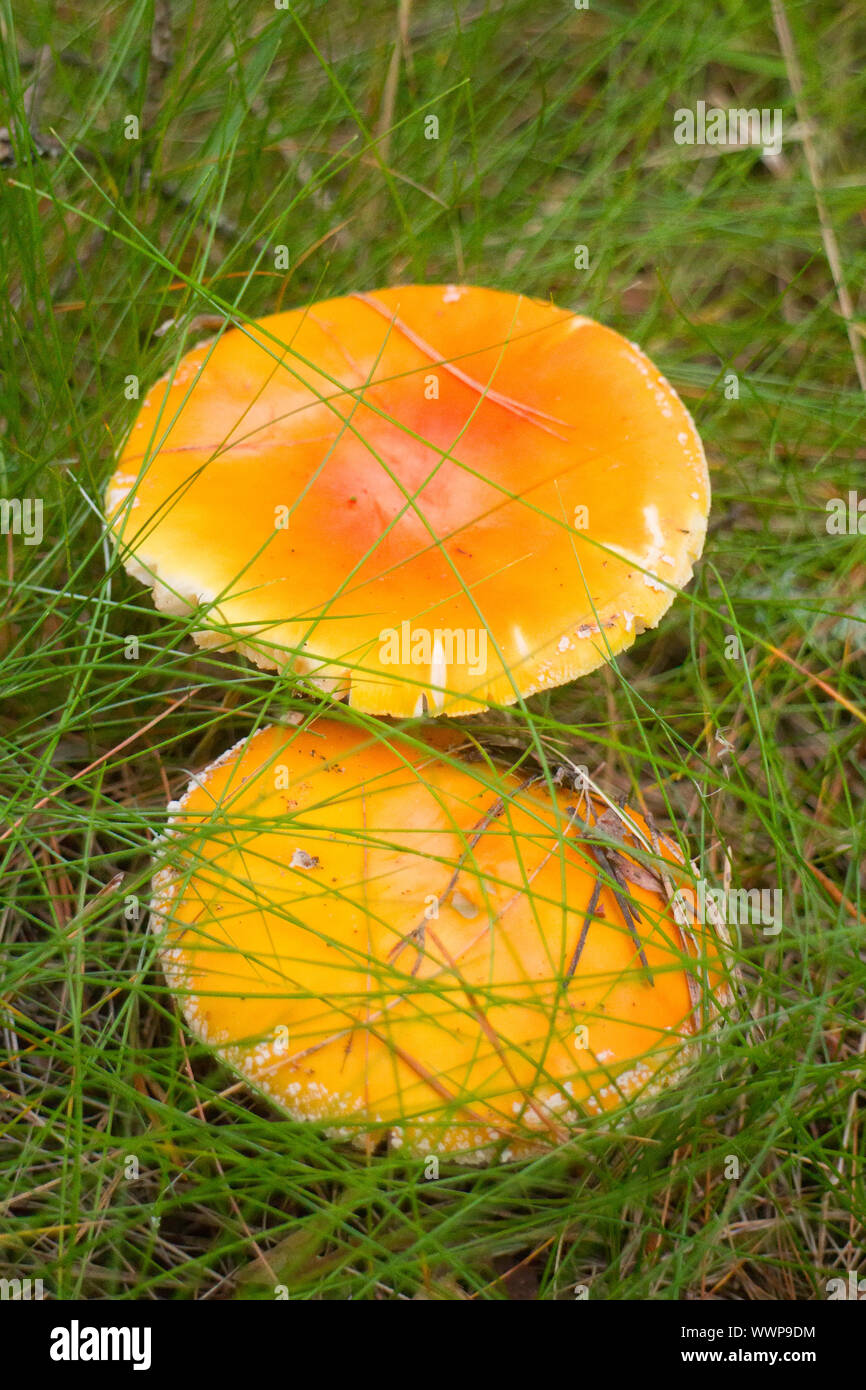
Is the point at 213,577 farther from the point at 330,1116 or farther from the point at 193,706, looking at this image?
the point at 330,1116

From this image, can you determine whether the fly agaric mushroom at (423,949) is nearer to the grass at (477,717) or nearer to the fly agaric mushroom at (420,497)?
the grass at (477,717)

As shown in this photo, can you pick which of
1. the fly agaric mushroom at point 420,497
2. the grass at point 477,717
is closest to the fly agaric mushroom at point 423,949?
the grass at point 477,717

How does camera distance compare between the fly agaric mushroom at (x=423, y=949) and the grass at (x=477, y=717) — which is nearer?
the fly agaric mushroom at (x=423, y=949)

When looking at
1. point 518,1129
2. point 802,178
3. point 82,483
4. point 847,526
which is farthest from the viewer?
point 802,178

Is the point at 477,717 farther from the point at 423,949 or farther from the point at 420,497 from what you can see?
the point at 423,949

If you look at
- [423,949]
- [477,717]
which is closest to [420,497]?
[477,717]

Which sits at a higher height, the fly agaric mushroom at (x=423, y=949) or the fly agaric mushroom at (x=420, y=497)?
the fly agaric mushroom at (x=420, y=497)

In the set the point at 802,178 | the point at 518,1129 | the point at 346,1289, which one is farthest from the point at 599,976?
the point at 802,178
